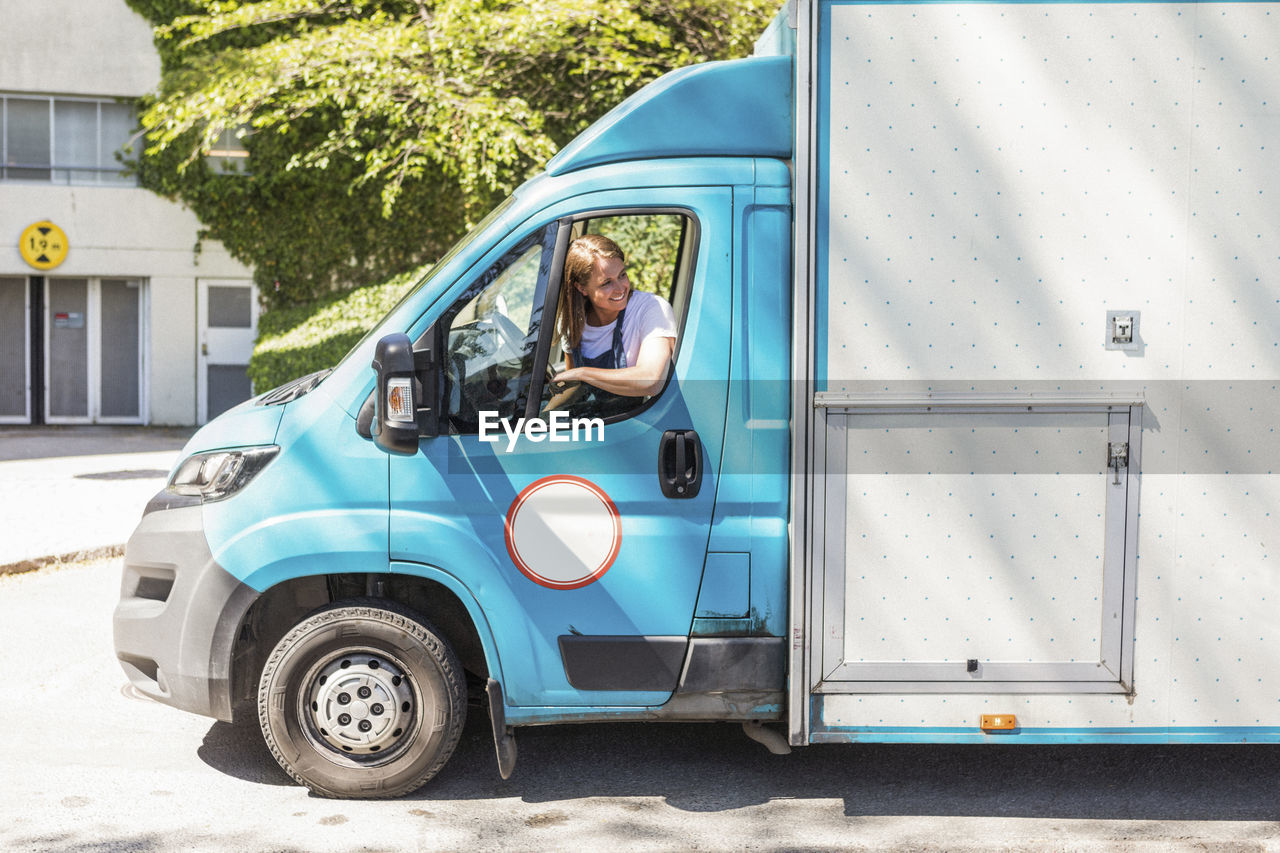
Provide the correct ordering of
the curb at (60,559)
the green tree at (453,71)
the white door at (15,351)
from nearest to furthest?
the curb at (60,559)
the green tree at (453,71)
the white door at (15,351)

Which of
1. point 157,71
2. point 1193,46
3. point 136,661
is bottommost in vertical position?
point 136,661

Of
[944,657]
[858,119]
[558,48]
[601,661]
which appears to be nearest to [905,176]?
[858,119]

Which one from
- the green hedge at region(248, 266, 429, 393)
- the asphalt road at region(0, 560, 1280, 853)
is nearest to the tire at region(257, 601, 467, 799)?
the asphalt road at region(0, 560, 1280, 853)

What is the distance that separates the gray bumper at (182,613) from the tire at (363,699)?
0.18 metres

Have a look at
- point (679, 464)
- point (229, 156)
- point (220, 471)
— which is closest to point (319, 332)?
point (229, 156)

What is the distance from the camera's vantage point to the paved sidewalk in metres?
8.84

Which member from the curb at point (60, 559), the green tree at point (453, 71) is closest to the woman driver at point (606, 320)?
the curb at point (60, 559)

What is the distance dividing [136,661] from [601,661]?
5.71ft

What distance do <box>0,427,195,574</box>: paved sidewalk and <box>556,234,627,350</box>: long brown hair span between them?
5091mm

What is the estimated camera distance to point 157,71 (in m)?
20.1

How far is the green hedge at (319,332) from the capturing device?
16.3m

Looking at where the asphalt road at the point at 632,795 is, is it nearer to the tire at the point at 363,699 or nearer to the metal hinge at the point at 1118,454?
the tire at the point at 363,699

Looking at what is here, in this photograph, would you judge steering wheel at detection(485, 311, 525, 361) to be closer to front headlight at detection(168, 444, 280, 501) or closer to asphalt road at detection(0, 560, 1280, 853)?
front headlight at detection(168, 444, 280, 501)

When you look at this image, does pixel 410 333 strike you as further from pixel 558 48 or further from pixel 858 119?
pixel 558 48
